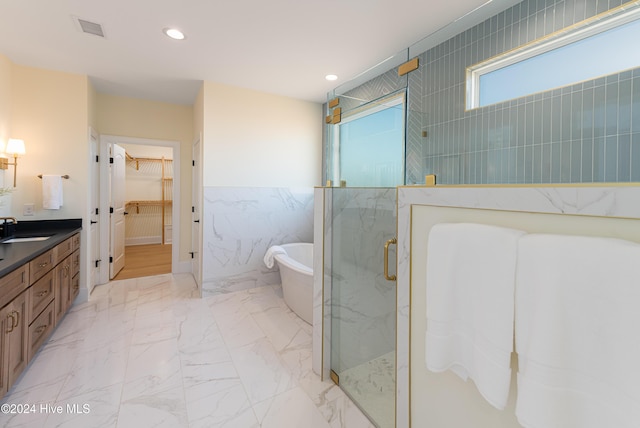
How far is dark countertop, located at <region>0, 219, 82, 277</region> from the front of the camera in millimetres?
1770

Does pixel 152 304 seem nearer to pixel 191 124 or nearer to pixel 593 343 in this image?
pixel 191 124

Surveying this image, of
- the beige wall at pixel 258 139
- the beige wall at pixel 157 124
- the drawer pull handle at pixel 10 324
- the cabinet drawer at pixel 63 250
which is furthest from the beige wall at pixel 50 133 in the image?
the drawer pull handle at pixel 10 324

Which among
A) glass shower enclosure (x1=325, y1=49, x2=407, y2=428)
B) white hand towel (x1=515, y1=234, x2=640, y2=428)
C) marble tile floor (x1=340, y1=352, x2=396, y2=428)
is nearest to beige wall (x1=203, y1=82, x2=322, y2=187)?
glass shower enclosure (x1=325, y1=49, x2=407, y2=428)

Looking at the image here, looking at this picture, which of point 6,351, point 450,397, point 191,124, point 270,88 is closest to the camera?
point 450,397

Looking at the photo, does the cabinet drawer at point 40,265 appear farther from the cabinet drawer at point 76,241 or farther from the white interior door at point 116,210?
the white interior door at point 116,210

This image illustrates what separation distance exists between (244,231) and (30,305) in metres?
2.17

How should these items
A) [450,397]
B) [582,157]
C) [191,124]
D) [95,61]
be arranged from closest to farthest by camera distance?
[582,157] → [450,397] → [95,61] → [191,124]

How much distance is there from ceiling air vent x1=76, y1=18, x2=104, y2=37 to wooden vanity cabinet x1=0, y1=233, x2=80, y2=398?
191 cm

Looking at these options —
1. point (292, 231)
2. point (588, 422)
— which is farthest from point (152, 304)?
point (588, 422)

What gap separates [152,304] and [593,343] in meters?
3.79

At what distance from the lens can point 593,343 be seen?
0.68 metres

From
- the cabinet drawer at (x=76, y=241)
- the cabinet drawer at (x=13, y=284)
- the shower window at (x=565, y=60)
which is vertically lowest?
the cabinet drawer at (x=13, y=284)

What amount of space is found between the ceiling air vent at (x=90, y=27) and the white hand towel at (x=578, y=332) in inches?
133

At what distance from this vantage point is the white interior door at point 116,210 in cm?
419
